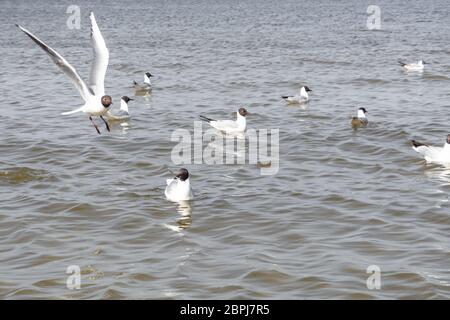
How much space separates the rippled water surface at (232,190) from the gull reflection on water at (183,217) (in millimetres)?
50

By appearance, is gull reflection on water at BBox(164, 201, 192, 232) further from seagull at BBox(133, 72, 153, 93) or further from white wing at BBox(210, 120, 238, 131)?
seagull at BBox(133, 72, 153, 93)

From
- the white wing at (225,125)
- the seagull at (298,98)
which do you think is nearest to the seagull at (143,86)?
the seagull at (298,98)

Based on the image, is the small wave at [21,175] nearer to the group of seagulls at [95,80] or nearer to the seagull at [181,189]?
the seagull at [181,189]

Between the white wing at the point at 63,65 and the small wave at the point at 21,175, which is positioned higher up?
the white wing at the point at 63,65

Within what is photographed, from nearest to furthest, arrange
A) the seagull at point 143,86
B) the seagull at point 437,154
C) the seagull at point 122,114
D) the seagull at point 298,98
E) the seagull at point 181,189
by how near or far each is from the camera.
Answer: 1. the seagull at point 181,189
2. the seagull at point 437,154
3. the seagull at point 122,114
4. the seagull at point 298,98
5. the seagull at point 143,86

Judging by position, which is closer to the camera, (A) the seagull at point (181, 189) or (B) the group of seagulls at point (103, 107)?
(B) the group of seagulls at point (103, 107)

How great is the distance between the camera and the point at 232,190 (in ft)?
46.9

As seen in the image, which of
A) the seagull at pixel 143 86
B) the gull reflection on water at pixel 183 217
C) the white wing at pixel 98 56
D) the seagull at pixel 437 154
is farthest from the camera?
the seagull at pixel 143 86

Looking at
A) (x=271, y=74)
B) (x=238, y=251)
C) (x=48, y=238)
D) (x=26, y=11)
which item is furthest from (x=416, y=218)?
(x=26, y=11)

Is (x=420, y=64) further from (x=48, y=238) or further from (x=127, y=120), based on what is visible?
(x=48, y=238)

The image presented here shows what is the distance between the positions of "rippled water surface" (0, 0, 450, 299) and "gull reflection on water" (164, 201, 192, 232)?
0.05 metres

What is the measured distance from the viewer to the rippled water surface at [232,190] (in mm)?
10250

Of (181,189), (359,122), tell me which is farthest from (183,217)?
(359,122)
